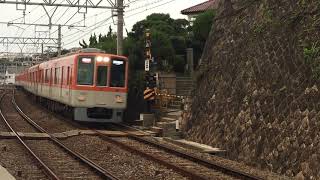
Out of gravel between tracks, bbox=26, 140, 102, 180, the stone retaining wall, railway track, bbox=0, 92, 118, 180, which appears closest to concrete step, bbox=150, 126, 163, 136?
the stone retaining wall

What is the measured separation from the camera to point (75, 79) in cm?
2203

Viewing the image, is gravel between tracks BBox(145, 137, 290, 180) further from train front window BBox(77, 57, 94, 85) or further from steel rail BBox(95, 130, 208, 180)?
train front window BBox(77, 57, 94, 85)

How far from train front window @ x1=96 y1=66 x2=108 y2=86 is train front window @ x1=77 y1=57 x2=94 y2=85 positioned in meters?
0.28

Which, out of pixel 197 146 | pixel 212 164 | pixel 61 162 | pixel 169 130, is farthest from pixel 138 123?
pixel 212 164

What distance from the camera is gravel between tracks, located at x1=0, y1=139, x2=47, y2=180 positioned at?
11383 mm

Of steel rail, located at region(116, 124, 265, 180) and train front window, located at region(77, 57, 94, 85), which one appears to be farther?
train front window, located at region(77, 57, 94, 85)

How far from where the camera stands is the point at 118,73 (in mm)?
22578

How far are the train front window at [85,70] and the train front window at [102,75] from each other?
0.92 feet

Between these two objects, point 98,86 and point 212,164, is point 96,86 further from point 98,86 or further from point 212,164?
point 212,164

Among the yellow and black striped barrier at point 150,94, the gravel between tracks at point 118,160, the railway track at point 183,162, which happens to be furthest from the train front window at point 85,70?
the railway track at point 183,162

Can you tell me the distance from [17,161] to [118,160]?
2.44 m

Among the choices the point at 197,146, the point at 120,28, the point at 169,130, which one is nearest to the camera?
the point at 197,146

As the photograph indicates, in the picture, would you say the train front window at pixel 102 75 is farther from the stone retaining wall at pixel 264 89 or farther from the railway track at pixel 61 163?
the railway track at pixel 61 163

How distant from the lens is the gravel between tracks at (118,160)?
1173 centimetres
